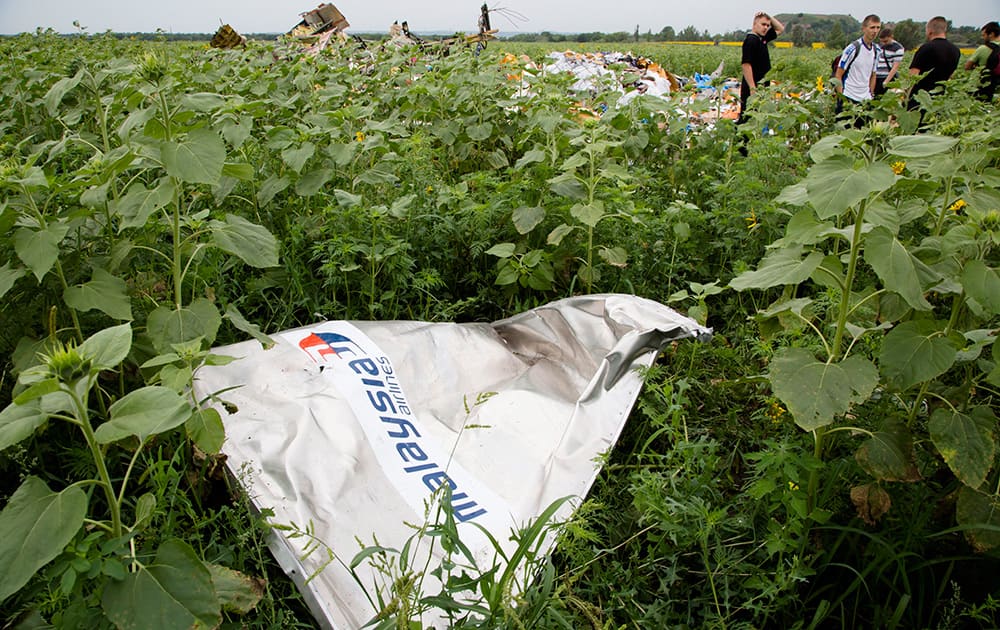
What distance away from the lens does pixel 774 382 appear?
1487mm

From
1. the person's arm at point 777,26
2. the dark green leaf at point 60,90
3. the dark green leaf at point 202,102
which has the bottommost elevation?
the dark green leaf at point 202,102

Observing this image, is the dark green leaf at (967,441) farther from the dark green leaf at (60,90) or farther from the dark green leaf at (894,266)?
the dark green leaf at (60,90)

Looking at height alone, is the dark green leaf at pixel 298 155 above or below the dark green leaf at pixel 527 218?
above

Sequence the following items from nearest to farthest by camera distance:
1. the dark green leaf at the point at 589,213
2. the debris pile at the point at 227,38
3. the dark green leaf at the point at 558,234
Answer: the dark green leaf at the point at 589,213 < the dark green leaf at the point at 558,234 < the debris pile at the point at 227,38

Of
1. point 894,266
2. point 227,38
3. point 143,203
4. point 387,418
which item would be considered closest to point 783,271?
point 894,266

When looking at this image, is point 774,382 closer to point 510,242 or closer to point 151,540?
point 151,540

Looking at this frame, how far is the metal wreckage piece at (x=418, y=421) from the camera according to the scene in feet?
5.40

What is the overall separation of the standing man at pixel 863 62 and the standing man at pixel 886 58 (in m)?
0.06

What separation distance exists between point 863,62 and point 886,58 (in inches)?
9.1

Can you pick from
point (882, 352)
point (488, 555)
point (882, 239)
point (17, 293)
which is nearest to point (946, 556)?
point (882, 352)

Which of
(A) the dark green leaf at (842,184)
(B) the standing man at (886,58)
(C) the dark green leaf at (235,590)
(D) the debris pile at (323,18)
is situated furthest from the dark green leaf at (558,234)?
(D) the debris pile at (323,18)

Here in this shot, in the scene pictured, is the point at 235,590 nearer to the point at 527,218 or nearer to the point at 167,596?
the point at 167,596

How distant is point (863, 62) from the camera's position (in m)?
Answer: 6.28

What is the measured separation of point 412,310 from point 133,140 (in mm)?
1201
